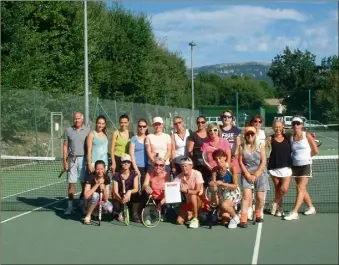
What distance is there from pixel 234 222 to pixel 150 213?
1004 mm

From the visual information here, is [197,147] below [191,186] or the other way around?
the other way around

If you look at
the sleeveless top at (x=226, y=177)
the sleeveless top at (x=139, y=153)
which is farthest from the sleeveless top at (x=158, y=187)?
the sleeveless top at (x=226, y=177)

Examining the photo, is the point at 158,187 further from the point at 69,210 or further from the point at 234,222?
the point at 69,210

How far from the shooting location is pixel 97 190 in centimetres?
732

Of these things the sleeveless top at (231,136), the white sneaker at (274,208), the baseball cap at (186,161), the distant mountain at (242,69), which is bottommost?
the white sneaker at (274,208)

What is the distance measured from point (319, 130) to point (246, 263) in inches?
462

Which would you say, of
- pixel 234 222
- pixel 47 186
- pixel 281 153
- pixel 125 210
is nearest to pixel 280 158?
pixel 281 153

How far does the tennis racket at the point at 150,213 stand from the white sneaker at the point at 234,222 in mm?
862

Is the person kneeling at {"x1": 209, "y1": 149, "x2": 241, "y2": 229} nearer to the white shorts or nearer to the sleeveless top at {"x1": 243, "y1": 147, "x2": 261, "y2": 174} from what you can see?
the sleeveless top at {"x1": 243, "y1": 147, "x2": 261, "y2": 174}

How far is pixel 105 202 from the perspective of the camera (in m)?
7.39

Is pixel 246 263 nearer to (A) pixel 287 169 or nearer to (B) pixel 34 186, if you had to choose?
(A) pixel 287 169

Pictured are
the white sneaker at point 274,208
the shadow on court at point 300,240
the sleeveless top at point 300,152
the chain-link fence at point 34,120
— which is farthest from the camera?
the chain-link fence at point 34,120

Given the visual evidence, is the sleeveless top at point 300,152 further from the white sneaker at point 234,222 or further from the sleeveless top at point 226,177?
the white sneaker at point 234,222

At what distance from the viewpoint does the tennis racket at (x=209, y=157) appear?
7.07 meters
